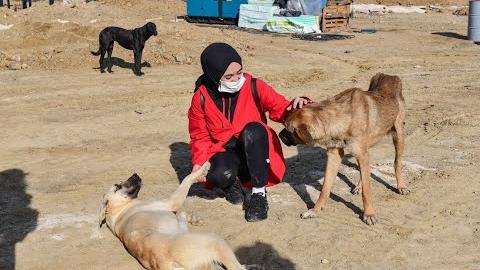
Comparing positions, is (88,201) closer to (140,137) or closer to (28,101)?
(140,137)

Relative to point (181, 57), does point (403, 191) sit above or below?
below

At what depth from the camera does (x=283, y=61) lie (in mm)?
14773

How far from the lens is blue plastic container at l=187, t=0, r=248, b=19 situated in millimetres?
24156

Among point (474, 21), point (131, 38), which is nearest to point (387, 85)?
point (131, 38)

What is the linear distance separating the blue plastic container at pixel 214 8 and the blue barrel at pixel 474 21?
9.41 meters

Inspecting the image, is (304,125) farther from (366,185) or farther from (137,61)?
(137,61)

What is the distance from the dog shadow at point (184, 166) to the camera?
5820 millimetres

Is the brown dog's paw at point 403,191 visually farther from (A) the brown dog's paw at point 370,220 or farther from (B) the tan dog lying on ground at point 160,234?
(B) the tan dog lying on ground at point 160,234

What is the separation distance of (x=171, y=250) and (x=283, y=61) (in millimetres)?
11546

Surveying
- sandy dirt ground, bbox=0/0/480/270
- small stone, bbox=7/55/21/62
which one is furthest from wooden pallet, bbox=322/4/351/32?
small stone, bbox=7/55/21/62

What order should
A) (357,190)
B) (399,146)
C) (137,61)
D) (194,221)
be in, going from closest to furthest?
(194,221)
(399,146)
(357,190)
(137,61)

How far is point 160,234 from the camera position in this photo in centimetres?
389

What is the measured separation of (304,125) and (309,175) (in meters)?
1.78

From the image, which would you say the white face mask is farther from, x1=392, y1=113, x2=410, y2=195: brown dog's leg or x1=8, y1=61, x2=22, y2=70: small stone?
x1=8, y1=61, x2=22, y2=70: small stone
